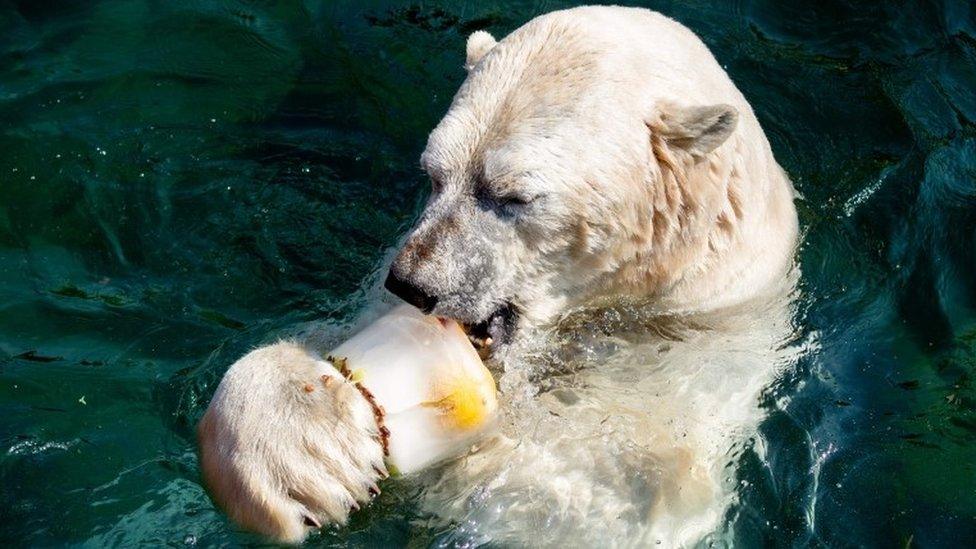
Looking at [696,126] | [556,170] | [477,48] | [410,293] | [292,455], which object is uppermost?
[477,48]

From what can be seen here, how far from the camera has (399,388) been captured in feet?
13.0

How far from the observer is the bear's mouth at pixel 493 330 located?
4.74 m

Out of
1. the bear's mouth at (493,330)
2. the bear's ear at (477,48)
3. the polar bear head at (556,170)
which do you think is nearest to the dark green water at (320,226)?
the bear's mouth at (493,330)

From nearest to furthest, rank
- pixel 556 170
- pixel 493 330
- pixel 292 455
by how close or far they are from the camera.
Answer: pixel 292 455 < pixel 556 170 < pixel 493 330

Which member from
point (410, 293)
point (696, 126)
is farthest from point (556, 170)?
point (410, 293)

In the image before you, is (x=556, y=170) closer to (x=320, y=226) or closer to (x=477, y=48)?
(x=477, y=48)

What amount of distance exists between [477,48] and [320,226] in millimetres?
1503

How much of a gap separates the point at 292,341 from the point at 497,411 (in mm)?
934

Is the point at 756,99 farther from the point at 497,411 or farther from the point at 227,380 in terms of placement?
the point at 227,380

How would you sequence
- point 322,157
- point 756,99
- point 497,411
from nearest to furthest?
point 497,411 → point 322,157 → point 756,99

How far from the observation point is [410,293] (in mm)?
4328

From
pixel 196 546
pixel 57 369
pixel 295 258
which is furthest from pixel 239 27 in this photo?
pixel 196 546

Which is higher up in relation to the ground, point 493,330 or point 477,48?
point 477,48

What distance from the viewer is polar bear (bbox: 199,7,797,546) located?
162 inches
